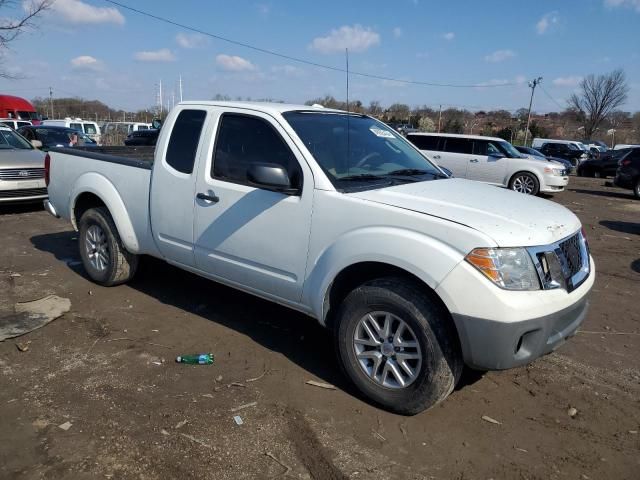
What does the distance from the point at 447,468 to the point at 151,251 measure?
326 cm

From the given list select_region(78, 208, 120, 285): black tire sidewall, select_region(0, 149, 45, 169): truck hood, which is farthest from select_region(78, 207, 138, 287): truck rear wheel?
select_region(0, 149, 45, 169): truck hood

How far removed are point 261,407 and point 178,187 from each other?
201cm

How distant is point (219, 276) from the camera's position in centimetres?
412

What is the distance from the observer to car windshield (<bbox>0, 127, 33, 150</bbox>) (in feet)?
33.6

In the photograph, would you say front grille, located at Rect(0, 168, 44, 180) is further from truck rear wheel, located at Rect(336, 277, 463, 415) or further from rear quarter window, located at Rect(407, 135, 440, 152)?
rear quarter window, located at Rect(407, 135, 440, 152)

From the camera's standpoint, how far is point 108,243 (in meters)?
5.15

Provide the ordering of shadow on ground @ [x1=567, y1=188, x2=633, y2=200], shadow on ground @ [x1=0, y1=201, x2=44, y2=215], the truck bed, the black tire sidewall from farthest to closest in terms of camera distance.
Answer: shadow on ground @ [x1=567, y1=188, x2=633, y2=200] < shadow on ground @ [x1=0, y1=201, x2=44, y2=215] < the black tire sidewall < the truck bed

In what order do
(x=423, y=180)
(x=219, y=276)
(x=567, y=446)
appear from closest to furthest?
(x=567, y=446) → (x=423, y=180) → (x=219, y=276)

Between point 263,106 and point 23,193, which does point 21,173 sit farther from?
point 263,106

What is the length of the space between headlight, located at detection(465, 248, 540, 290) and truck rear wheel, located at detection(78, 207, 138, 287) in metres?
3.72

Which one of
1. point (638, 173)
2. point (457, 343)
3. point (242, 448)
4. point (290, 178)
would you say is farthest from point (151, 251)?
point (638, 173)

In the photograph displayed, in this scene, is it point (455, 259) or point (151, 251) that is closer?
point (455, 259)

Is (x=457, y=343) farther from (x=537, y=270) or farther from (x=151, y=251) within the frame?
(x=151, y=251)

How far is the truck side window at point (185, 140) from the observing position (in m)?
4.24
